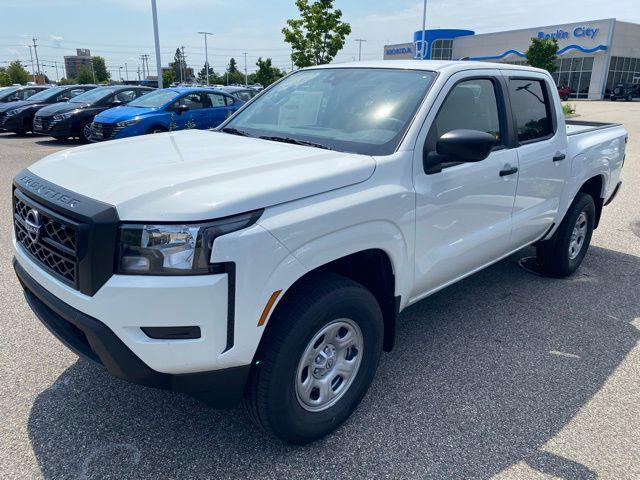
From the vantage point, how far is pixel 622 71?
49.5 meters

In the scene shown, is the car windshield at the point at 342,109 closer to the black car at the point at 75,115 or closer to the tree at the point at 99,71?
the black car at the point at 75,115

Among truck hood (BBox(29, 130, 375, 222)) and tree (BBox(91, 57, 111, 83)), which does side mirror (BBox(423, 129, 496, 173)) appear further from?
tree (BBox(91, 57, 111, 83))

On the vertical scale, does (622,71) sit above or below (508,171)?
above

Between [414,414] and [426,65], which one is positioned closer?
[414,414]

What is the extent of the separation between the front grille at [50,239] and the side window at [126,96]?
13.8 meters

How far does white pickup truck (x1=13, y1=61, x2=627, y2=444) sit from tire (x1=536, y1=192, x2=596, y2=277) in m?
1.09

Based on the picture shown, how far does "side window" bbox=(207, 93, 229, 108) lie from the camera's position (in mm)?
13016

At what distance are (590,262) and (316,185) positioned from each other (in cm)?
439

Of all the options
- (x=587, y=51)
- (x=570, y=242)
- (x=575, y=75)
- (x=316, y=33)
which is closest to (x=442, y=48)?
(x=575, y=75)

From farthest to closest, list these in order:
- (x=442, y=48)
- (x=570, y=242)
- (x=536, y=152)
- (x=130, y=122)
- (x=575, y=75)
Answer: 1. (x=442, y=48)
2. (x=575, y=75)
3. (x=130, y=122)
4. (x=570, y=242)
5. (x=536, y=152)

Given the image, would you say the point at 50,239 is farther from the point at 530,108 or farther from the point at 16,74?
the point at 16,74

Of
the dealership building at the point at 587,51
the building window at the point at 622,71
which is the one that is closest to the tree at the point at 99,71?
the dealership building at the point at 587,51

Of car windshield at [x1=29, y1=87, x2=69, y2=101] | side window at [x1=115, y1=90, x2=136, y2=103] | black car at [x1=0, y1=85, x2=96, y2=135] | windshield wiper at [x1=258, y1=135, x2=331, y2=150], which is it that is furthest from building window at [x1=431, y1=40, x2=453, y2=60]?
windshield wiper at [x1=258, y1=135, x2=331, y2=150]

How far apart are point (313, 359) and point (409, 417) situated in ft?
2.40
